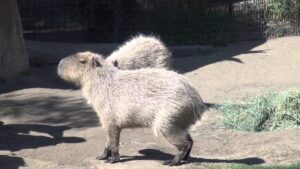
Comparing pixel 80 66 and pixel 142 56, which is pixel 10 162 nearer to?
Answer: pixel 80 66

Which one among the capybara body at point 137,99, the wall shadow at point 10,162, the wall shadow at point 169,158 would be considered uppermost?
the capybara body at point 137,99

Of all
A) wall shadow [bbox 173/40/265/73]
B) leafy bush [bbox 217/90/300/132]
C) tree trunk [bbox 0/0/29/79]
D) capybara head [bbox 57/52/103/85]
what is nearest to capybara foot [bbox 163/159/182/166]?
capybara head [bbox 57/52/103/85]

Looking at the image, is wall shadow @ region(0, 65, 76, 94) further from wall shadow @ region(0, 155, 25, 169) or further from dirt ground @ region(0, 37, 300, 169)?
wall shadow @ region(0, 155, 25, 169)

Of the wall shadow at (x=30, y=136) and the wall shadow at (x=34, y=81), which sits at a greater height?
the wall shadow at (x=34, y=81)

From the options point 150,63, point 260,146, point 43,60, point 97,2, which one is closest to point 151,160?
point 260,146

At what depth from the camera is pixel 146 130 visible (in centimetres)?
833

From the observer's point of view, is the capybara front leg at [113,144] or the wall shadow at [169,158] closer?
the capybara front leg at [113,144]

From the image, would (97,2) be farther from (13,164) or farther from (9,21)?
(13,164)

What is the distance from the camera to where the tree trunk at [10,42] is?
36.0ft

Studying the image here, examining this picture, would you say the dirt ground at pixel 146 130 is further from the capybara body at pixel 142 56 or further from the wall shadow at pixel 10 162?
the capybara body at pixel 142 56

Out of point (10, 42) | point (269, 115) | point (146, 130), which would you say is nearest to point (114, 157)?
point (146, 130)

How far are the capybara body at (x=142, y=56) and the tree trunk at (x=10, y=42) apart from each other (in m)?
3.00

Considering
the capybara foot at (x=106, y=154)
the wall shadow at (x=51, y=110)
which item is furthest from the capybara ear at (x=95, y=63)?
the wall shadow at (x=51, y=110)

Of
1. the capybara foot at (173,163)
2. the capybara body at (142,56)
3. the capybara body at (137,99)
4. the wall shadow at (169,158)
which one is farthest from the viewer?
the capybara body at (142,56)
